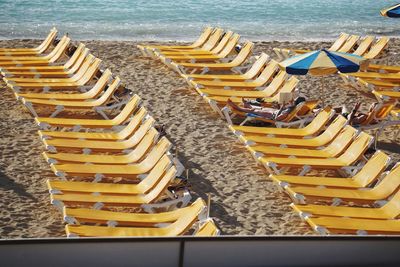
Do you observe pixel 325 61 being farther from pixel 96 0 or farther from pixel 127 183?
pixel 96 0

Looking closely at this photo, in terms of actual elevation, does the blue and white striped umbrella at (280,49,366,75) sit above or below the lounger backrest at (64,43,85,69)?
below

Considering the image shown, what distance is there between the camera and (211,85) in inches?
480

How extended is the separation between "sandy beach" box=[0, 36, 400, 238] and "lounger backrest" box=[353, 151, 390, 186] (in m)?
0.71

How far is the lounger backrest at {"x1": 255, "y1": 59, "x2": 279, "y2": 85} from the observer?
12.5 meters

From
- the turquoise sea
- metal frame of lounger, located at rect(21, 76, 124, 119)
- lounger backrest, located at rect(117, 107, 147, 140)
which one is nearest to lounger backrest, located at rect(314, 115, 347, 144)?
lounger backrest, located at rect(117, 107, 147, 140)

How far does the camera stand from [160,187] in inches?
308

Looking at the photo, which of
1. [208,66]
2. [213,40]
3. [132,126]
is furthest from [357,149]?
[213,40]

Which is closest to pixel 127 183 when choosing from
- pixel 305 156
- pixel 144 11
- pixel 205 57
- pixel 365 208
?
pixel 305 156

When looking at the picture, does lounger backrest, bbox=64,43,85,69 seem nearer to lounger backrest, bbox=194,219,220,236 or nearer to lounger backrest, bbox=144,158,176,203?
lounger backrest, bbox=144,158,176,203

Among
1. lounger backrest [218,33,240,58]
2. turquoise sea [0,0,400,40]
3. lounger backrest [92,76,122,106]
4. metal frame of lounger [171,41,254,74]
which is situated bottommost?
lounger backrest [92,76,122,106]

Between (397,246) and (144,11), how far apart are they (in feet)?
87.5

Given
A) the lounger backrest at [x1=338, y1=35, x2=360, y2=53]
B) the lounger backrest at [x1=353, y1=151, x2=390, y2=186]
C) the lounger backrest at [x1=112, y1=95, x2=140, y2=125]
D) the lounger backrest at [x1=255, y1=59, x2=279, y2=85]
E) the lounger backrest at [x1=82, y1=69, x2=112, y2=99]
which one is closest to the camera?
the lounger backrest at [x1=353, y1=151, x2=390, y2=186]

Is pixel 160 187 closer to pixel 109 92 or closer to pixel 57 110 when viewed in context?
pixel 57 110

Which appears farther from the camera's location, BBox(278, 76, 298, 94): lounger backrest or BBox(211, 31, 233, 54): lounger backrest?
BBox(211, 31, 233, 54): lounger backrest
